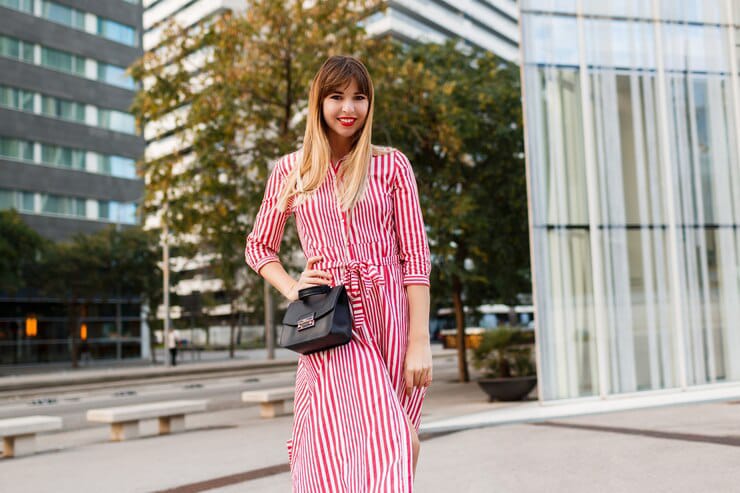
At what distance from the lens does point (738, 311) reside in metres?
11.5

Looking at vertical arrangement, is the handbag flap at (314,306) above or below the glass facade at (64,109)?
below

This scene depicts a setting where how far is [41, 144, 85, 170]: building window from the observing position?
135ft

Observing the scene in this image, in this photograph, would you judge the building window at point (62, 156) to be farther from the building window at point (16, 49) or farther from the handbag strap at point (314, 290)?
the handbag strap at point (314, 290)

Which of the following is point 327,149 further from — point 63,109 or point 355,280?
point 63,109

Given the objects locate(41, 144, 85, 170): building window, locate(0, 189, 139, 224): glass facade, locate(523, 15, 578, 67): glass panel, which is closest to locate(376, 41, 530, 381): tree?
locate(523, 15, 578, 67): glass panel

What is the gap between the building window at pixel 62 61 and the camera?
41375 millimetres

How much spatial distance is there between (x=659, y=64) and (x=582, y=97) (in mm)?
1310

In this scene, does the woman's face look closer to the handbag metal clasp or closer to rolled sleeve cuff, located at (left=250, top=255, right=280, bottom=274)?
rolled sleeve cuff, located at (left=250, top=255, right=280, bottom=274)

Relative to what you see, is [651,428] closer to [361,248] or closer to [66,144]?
[361,248]

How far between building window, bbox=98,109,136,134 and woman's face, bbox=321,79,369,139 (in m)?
44.3

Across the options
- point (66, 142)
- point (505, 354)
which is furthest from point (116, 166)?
point (505, 354)

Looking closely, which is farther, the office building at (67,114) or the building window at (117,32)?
the building window at (117,32)

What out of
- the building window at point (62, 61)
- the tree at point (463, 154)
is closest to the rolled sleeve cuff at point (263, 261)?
the tree at point (463, 154)

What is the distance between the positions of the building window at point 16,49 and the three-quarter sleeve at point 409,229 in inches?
1639
